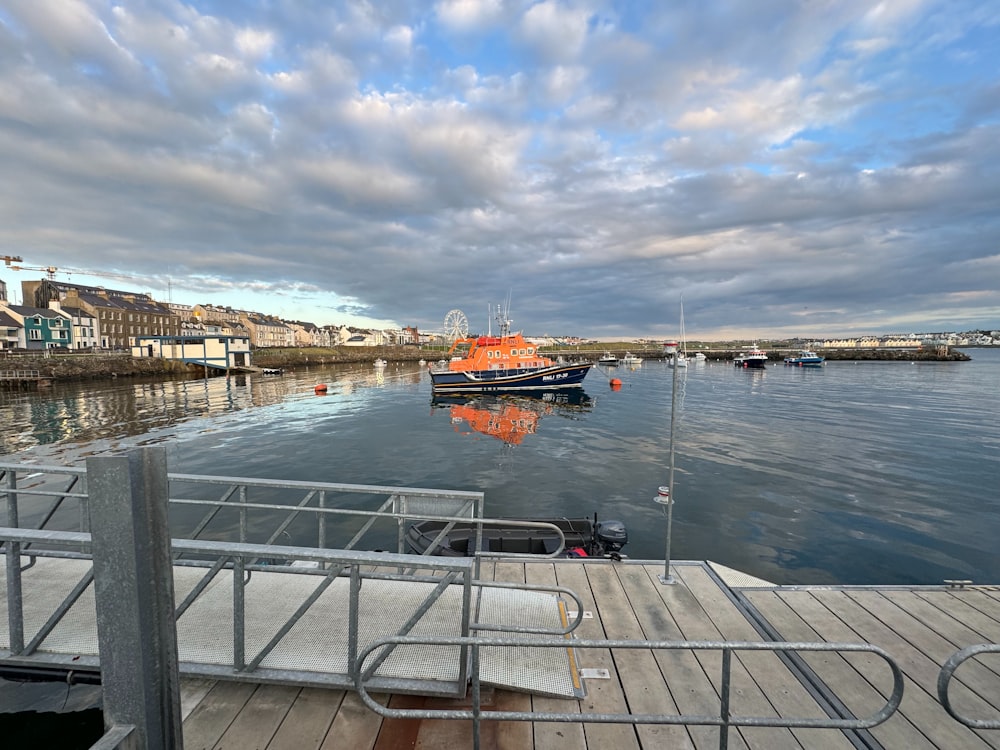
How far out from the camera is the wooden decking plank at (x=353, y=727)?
3000 millimetres

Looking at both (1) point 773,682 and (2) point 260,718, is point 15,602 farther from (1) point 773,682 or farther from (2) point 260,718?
(1) point 773,682

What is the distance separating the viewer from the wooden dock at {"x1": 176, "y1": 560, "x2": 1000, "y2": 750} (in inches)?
123

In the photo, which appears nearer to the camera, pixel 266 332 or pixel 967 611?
pixel 967 611

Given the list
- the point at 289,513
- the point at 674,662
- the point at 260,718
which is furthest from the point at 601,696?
the point at 289,513

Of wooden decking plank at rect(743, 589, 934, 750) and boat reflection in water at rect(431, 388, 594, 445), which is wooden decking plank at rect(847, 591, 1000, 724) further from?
boat reflection in water at rect(431, 388, 594, 445)

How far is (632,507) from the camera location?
13.6m

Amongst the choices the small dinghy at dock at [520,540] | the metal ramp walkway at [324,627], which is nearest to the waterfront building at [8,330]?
the small dinghy at dock at [520,540]

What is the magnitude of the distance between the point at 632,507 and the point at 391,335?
17976 centimetres

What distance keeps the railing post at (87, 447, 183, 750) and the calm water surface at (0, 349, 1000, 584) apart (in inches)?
405

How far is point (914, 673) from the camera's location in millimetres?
3861

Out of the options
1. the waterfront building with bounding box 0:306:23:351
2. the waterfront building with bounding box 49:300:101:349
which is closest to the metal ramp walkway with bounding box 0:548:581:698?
the waterfront building with bounding box 0:306:23:351

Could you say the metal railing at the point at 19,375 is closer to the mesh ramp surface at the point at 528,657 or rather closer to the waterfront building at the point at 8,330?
the waterfront building at the point at 8,330

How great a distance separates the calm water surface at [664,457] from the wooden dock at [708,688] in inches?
216

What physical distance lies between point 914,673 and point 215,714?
19.5 ft
